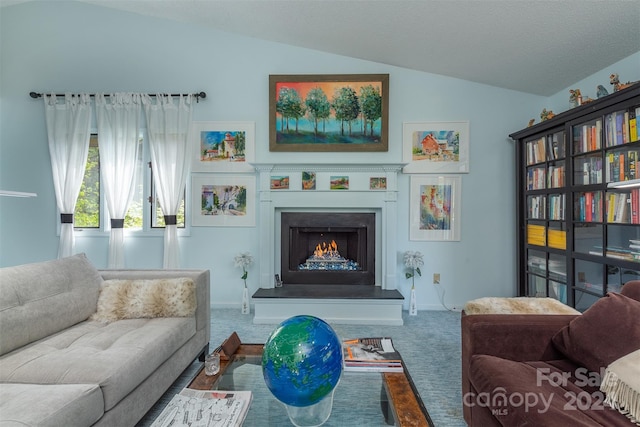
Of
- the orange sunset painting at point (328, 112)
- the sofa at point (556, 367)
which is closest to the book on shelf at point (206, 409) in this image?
the sofa at point (556, 367)

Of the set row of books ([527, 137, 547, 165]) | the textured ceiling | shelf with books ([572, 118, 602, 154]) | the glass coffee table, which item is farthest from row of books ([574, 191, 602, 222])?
the glass coffee table

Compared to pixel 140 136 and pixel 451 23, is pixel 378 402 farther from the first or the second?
pixel 140 136

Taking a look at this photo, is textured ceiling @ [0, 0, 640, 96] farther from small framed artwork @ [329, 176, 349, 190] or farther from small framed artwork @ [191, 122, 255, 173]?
small framed artwork @ [329, 176, 349, 190]

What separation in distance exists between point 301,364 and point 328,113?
2928 mm

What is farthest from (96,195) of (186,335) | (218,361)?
(218,361)

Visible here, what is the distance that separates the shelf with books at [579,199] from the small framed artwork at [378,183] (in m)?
1.45

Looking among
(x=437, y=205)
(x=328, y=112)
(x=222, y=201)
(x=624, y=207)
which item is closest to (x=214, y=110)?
(x=222, y=201)

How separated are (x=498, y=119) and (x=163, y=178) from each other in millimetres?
3882

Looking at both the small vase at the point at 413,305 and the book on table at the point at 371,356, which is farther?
the small vase at the point at 413,305

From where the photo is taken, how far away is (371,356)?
1.49 meters

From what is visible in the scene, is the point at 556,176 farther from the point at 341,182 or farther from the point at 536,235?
the point at 341,182

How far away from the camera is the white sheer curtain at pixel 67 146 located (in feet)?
11.3

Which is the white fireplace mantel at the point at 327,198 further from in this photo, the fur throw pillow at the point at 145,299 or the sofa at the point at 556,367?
the sofa at the point at 556,367

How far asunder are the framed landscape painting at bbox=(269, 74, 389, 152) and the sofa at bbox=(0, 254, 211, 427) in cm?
193
